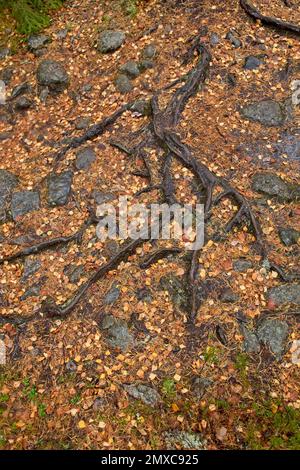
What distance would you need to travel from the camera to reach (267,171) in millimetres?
6918

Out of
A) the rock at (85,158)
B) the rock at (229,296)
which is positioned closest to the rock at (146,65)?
the rock at (85,158)

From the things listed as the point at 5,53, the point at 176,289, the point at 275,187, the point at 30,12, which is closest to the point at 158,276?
the point at 176,289

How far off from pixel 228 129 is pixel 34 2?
17.6 feet

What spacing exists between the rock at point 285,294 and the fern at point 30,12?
7.41 meters

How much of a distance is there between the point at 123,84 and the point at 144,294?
170 inches

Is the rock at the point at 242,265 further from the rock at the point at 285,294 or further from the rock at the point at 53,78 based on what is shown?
the rock at the point at 53,78

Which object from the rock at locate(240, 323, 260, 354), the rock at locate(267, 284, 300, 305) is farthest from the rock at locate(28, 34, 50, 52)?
the rock at locate(240, 323, 260, 354)

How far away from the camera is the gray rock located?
27.3ft

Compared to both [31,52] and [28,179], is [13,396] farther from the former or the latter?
[31,52]

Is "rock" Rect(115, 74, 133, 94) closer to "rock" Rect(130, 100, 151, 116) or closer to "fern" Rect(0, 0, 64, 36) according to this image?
"rock" Rect(130, 100, 151, 116)

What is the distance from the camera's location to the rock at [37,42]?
918 cm

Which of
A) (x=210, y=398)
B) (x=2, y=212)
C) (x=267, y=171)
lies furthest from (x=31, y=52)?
(x=210, y=398)

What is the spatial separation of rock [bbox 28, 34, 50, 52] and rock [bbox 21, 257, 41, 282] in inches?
198

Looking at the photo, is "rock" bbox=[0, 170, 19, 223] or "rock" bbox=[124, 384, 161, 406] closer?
"rock" bbox=[124, 384, 161, 406]
